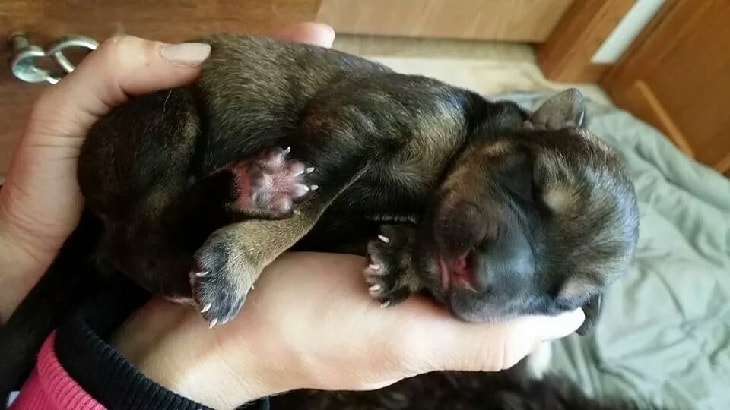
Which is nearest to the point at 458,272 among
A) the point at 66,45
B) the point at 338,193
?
the point at 338,193

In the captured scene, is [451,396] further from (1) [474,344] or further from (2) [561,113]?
(2) [561,113]

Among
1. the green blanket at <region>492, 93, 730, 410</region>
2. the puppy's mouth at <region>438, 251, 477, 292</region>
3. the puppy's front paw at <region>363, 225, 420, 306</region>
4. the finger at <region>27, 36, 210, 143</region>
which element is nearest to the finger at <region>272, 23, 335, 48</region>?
the finger at <region>27, 36, 210, 143</region>

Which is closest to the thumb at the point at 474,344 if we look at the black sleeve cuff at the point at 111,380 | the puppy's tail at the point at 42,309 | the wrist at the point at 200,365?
the wrist at the point at 200,365

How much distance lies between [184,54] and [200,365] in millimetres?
700

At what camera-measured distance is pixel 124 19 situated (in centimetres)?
225

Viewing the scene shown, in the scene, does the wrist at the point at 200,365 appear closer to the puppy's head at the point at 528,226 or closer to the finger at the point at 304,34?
the puppy's head at the point at 528,226

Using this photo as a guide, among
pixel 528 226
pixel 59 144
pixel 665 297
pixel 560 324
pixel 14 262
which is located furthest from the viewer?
pixel 665 297

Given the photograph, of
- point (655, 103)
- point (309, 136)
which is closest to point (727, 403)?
point (655, 103)

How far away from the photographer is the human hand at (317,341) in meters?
1.79

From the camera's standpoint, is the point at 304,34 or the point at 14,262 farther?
the point at 304,34

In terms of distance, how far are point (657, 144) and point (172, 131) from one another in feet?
9.77

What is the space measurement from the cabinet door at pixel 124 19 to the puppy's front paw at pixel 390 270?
0.82 m

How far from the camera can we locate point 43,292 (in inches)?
77.3

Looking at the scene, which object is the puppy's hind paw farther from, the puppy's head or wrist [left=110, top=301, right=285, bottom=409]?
the puppy's head
